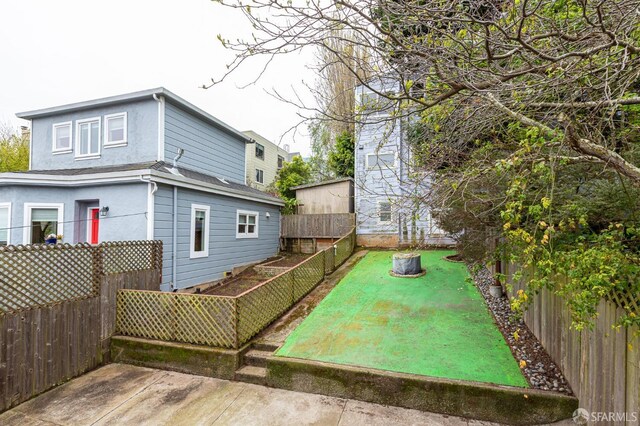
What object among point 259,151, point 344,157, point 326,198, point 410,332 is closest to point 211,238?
point 410,332

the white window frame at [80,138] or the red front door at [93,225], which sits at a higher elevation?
the white window frame at [80,138]

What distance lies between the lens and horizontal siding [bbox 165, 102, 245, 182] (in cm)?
868

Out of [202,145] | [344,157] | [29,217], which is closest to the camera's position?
[29,217]

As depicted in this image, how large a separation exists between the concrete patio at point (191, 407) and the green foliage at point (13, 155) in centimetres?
1977

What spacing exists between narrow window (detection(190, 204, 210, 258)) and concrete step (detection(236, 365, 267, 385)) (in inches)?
178

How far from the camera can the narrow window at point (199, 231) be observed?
319 inches

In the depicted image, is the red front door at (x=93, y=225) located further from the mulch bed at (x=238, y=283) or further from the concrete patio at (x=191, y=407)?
the concrete patio at (x=191, y=407)

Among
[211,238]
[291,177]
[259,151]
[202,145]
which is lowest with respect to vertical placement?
[211,238]

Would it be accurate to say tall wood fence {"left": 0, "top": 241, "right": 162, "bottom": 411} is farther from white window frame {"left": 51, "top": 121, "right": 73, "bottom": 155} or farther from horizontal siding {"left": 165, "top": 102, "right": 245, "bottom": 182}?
white window frame {"left": 51, "top": 121, "right": 73, "bottom": 155}

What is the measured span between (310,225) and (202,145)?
6327 mm

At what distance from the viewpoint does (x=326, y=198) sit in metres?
15.0

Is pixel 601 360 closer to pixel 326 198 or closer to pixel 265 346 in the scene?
pixel 265 346

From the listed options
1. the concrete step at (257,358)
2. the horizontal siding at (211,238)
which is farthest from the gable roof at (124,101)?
the concrete step at (257,358)

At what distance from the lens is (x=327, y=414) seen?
359 cm
